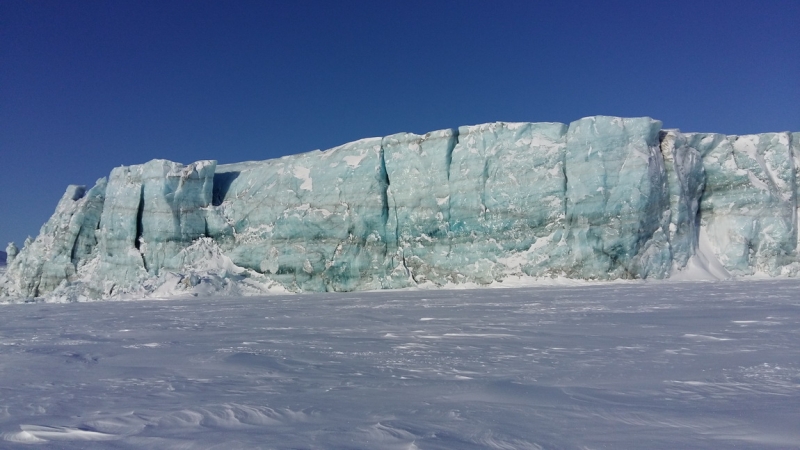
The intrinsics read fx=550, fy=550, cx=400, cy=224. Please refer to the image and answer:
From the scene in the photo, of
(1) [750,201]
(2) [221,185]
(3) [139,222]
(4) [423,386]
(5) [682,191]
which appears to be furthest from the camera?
(2) [221,185]

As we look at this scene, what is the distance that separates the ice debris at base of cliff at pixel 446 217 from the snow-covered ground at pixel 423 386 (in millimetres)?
9774

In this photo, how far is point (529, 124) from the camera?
1633 centimetres

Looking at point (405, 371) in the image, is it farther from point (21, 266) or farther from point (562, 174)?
point (21, 266)

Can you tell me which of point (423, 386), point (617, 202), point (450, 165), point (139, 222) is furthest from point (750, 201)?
point (139, 222)

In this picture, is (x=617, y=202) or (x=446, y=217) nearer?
(x=617, y=202)

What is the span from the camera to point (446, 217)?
16.6m

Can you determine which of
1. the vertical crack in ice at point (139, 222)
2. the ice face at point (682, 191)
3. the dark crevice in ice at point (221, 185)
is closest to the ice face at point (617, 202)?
the ice face at point (682, 191)

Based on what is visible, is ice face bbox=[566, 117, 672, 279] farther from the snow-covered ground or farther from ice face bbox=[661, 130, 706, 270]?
the snow-covered ground

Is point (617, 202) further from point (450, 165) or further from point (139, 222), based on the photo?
point (139, 222)

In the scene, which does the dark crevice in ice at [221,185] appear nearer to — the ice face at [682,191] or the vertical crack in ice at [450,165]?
the vertical crack in ice at [450,165]

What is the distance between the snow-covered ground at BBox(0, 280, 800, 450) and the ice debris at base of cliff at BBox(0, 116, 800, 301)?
9.77m

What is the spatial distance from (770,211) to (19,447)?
18022mm

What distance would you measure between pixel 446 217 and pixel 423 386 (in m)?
13.6

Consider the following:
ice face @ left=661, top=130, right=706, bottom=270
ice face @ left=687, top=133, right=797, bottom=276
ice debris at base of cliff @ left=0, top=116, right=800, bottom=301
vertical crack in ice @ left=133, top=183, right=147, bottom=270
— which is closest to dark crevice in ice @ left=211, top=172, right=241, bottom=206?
ice debris at base of cliff @ left=0, top=116, right=800, bottom=301
